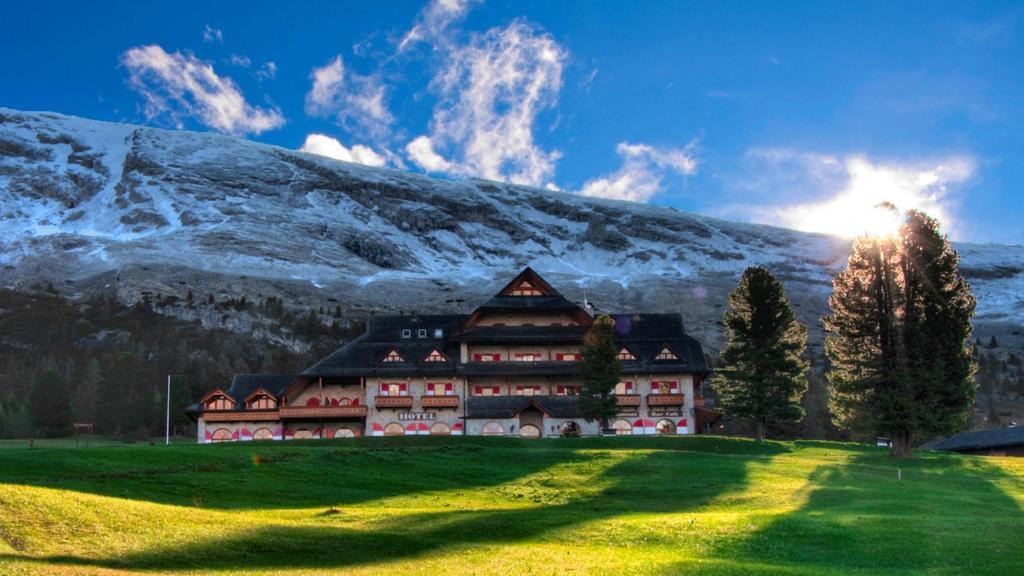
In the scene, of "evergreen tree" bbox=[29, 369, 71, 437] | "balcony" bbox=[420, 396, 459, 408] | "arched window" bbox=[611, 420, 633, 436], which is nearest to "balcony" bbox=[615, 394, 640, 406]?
"arched window" bbox=[611, 420, 633, 436]

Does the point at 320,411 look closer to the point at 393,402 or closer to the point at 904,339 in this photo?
the point at 393,402

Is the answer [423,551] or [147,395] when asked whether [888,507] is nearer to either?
[423,551]

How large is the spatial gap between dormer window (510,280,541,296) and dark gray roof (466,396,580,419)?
12.9 meters

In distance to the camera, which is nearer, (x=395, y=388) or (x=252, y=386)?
(x=395, y=388)

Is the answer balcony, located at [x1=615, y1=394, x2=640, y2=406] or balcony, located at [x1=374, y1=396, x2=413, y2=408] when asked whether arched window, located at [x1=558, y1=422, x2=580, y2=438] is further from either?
balcony, located at [x1=374, y1=396, x2=413, y2=408]

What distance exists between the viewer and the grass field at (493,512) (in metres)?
24.0

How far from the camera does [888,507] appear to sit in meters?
37.5

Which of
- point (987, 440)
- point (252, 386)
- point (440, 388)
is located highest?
point (252, 386)

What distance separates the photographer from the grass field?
24.0 m

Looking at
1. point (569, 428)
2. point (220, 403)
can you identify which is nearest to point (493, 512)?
point (569, 428)

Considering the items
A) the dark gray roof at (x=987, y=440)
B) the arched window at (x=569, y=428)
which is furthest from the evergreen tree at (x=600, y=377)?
the dark gray roof at (x=987, y=440)

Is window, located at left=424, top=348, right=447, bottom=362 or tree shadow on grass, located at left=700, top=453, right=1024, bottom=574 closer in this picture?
tree shadow on grass, located at left=700, top=453, right=1024, bottom=574

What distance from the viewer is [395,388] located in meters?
84.1

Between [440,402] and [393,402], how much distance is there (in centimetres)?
454
